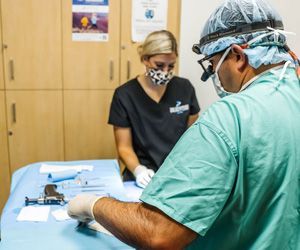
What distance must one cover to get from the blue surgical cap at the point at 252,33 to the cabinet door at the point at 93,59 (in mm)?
1667

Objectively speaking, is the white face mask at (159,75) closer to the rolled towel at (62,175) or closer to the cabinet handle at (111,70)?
the cabinet handle at (111,70)

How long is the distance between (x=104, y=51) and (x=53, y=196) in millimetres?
1434

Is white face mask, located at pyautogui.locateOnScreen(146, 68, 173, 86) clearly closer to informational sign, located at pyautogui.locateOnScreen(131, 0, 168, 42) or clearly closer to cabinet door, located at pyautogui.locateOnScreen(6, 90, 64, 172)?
informational sign, located at pyautogui.locateOnScreen(131, 0, 168, 42)

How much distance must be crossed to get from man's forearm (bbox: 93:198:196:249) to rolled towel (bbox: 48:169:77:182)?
2.55ft

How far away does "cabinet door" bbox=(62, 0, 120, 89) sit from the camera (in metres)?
2.53

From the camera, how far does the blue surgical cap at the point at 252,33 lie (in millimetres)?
908

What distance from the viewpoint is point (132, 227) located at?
2.64ft

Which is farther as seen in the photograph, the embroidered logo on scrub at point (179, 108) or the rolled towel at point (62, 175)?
the embroidered logo on scrub at point (179, 108)

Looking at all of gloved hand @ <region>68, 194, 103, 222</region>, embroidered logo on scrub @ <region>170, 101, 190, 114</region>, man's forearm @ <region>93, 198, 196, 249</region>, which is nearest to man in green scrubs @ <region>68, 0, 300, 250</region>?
man's forearm @ <region>93, 198, 196, 249</region>

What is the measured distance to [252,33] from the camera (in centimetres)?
95

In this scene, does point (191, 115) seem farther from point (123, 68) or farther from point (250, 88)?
point (250, 88)

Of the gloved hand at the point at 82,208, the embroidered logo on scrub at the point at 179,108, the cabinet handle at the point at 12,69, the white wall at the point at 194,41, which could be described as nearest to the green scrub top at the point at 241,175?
the gloved hand at the point at 82,208

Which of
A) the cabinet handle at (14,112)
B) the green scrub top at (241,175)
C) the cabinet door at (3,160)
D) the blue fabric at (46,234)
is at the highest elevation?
the green scrub top at (241,175)

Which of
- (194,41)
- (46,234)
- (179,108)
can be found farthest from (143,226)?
(194,41)
